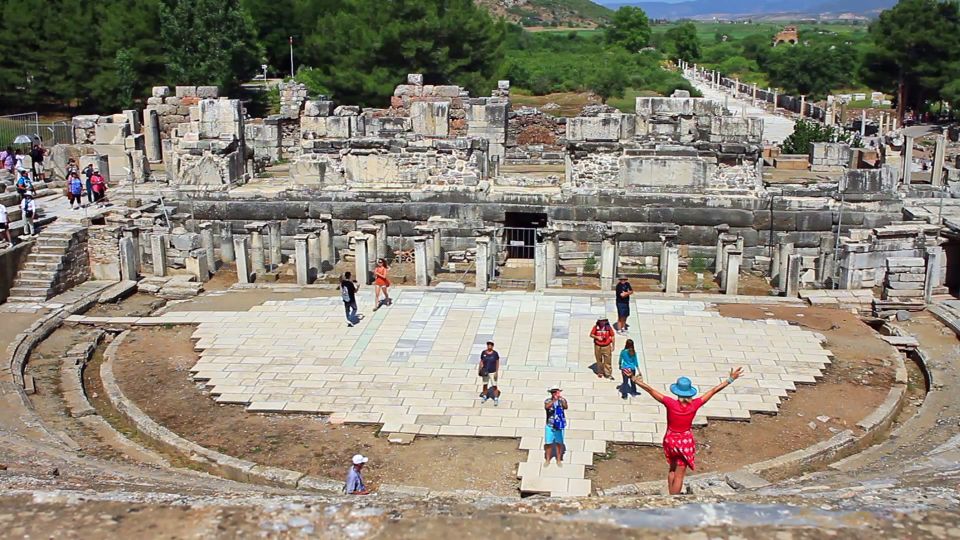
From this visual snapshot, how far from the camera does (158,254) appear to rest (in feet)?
72.0

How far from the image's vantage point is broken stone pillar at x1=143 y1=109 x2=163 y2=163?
34531 mm

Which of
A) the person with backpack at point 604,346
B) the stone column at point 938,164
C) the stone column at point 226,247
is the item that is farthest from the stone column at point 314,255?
the stone column at point 938,164

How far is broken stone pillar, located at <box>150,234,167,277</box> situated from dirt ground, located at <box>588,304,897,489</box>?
12764 millimetres

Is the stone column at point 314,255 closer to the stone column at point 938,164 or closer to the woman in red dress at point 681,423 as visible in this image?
the woman in red dress at point 681,423

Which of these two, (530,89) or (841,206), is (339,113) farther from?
(530,89)

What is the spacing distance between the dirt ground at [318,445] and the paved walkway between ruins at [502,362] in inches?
11.2

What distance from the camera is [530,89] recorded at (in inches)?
2239

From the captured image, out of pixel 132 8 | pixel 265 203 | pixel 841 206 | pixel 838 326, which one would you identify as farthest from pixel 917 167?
pixel 132 8

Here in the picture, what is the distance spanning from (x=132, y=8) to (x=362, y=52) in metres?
11.9

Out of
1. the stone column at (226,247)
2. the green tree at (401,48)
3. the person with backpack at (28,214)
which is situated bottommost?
the stone column at (226,247)

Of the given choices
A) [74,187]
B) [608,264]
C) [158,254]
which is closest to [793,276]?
[608,264]

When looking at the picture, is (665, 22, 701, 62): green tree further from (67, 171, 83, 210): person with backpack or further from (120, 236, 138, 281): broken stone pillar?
(120, 236, 138, 281): broken stone pillar

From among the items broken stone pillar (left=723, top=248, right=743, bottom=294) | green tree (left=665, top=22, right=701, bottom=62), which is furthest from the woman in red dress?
green tree (left=665, top=22, right=701, bottom=62)

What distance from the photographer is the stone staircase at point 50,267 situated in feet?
65.5
